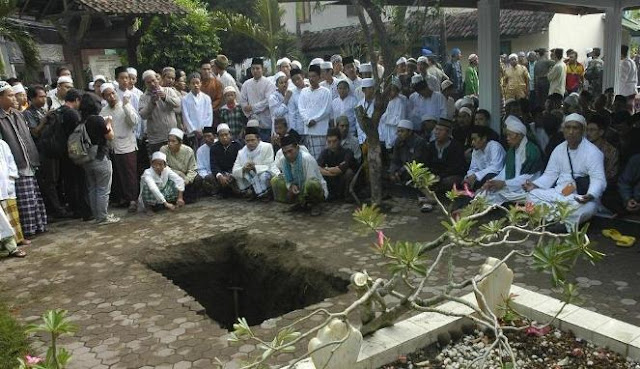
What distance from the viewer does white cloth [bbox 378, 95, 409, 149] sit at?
331 inches

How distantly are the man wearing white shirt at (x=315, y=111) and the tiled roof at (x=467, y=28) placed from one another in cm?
764

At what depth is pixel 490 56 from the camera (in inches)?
292

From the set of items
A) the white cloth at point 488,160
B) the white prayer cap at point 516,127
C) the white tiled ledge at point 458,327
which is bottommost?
the white tiled ledge at point 458,327

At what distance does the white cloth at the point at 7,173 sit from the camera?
6090mm

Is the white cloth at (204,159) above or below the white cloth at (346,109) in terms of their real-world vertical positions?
below

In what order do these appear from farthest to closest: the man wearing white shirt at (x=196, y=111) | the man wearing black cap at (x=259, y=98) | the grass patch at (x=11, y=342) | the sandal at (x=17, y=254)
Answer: the man wearing black cap at (x=259, y=98) → the man wearing white shirt at (x=196, y=111) → the sandal at (x=17, y=254) → the grass patch at (x=11, y=342)

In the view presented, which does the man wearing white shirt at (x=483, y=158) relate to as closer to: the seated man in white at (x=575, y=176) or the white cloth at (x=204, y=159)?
the seated man in white at (x=575, y=176)

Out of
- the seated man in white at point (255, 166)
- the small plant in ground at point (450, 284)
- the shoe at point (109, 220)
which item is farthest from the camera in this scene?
the seated man in white at point (255, 166)

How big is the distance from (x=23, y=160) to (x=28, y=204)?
524 millimetres

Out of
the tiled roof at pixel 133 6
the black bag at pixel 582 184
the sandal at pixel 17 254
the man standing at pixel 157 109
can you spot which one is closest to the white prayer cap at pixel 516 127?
the black bag at pixel 582 184

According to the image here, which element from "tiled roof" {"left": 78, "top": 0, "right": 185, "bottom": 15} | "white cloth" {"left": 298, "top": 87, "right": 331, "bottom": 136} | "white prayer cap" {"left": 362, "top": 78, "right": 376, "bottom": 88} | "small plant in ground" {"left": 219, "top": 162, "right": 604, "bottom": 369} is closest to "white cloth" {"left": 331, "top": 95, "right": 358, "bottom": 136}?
"white cloth" {"left": 298, "top": 87, "right": 331, "bottom": 136}

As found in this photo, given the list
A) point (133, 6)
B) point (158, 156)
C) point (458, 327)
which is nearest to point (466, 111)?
point (158, 156)

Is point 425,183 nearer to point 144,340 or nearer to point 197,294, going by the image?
point 144,340

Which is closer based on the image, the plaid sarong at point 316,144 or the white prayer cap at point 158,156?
the white prayer cap at point 158,156
